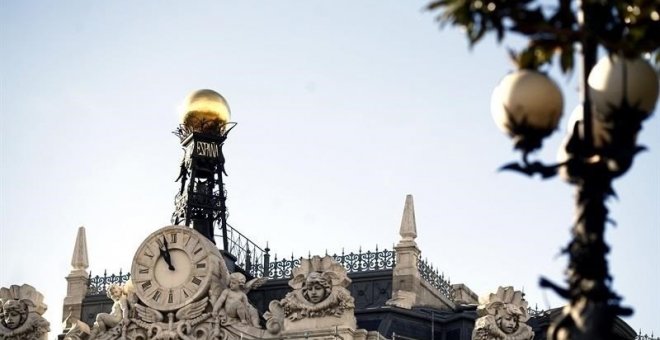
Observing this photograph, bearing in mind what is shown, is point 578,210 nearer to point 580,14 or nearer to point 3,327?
point 580,14

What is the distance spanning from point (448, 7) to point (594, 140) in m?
1.78

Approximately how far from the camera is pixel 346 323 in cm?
5303

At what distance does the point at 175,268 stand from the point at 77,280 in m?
8.94

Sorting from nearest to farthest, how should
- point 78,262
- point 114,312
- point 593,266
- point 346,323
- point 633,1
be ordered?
point 593,266 < point 633,1 < point 346,323 < point 114,312 < point 78,262

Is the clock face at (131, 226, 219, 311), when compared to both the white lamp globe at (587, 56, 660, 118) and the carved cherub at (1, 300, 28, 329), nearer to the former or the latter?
the carved cherub at (1, 300, 28, 329)

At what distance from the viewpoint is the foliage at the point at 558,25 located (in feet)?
52.1

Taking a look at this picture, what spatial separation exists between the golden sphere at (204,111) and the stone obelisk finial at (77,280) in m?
5.79

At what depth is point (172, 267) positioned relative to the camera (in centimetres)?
5628

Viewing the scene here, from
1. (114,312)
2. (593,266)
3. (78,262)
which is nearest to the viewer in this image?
(593,266)

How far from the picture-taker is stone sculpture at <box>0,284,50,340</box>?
198ft

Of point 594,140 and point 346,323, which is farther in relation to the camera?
point 346,323

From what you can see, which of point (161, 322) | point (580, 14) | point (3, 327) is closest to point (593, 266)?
point (580, 14)

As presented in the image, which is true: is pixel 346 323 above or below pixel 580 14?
above

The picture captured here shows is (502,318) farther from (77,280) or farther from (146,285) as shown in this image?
(77,280)
